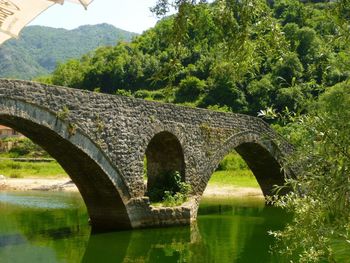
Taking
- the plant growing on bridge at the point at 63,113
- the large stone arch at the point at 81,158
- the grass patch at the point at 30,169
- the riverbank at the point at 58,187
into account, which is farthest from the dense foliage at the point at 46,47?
the plant growing on bridge at the point at 63,113

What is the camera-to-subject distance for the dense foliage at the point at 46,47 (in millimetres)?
134250

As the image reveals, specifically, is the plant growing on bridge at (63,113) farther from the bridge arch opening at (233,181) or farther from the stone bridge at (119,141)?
the bridge arch opening at (233,181)

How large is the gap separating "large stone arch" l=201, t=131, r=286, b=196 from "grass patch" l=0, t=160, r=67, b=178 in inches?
538

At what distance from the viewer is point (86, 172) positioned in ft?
39.1

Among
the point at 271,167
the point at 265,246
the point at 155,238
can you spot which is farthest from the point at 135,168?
the point at 271,167

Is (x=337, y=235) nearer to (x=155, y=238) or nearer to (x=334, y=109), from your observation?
(x=334, y=109)

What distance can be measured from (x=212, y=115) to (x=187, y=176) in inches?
87.5

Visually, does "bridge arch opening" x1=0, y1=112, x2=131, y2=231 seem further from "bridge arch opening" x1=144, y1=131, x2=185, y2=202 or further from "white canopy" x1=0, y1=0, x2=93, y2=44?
"white canopy" x1=0, y1=0, x2=93, y2=44

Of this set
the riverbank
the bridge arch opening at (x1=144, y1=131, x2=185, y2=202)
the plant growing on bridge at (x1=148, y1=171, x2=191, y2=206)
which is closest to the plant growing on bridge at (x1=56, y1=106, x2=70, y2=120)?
the bridge arch opening at (x1=144, y1=131, x2=185, y2=202)

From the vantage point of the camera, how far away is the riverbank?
22.9 m

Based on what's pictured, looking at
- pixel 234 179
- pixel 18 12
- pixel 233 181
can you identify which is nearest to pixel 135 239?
pixel 18 12

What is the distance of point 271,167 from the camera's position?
19141 millimetres

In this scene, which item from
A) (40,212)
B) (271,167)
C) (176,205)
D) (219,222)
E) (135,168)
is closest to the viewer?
(135,168)

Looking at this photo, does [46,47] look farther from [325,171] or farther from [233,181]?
[325,171]
